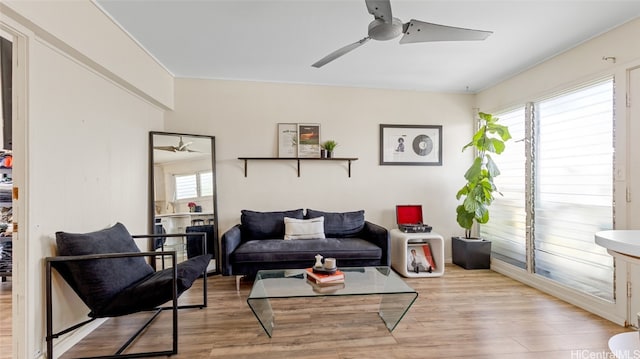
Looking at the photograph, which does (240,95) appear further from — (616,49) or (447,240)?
(616,49)

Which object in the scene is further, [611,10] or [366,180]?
[366,180]

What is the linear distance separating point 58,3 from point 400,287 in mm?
2984

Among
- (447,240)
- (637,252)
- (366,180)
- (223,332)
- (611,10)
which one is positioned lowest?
(223,332)

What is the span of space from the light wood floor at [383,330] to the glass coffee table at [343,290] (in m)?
0.11

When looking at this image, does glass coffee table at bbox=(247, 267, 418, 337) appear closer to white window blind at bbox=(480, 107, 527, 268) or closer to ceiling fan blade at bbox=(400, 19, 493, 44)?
ceiling fan blade at bbox=(400, 19, 493, 44)

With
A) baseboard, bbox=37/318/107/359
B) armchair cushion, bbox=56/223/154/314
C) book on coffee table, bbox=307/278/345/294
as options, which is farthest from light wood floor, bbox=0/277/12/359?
book on coffee table, bbox=307/278/345/294

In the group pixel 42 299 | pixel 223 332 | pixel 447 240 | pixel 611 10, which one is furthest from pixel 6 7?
pixel 447 240

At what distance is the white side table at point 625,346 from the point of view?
1223mm

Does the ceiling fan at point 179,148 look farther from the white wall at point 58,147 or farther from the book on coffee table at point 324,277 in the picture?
the book on coffee table at point 324,277

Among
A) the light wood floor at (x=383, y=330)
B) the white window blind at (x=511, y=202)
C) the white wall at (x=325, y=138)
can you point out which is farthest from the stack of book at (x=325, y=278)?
the white window blind at (x=511, y=202)

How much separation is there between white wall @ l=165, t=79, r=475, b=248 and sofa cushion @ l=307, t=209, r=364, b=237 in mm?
235

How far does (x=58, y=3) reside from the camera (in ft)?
6.24

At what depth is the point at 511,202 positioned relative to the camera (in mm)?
3773

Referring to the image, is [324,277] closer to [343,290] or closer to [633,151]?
Result: [343,290]
